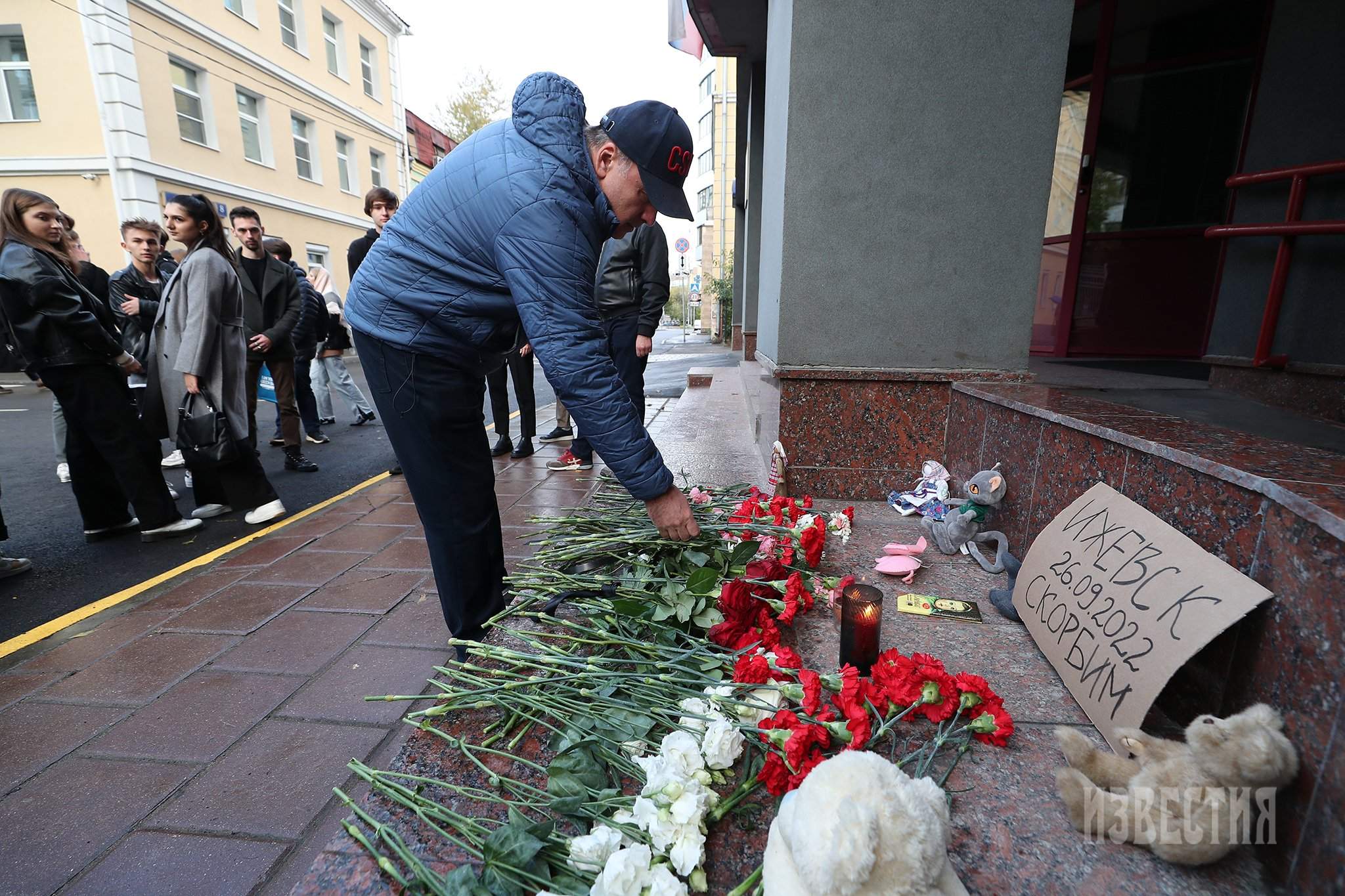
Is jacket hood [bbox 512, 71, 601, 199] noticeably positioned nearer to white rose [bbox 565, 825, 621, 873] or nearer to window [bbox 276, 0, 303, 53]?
white rose [bbox 565, 825, 621, 873]

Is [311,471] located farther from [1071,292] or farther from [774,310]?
[1071,292]

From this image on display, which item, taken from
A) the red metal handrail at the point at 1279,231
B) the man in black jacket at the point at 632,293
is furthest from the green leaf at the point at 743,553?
the red metal handrail at the point at 1279,231

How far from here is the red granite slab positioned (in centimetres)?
150

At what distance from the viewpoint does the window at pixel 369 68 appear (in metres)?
21.2

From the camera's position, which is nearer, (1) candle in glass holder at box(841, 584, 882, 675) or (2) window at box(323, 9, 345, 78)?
(1) candle in glass holder at box(841, 584, 882, 675)

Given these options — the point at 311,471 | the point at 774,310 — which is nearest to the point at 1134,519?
the point at 774,310

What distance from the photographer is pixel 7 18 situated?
500 inches

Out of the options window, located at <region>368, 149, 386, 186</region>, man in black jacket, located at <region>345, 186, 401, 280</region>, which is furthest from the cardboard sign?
window, located at <region>368, 149, 386, 186</region>

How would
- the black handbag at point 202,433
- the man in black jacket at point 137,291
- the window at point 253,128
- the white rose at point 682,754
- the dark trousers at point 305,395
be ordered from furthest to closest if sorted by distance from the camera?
the window at point 253,128
the dark trousers at point 305,395
the man in black jacket at point 137,291
the black handbag at point 202,433
the white rose at point 682,754

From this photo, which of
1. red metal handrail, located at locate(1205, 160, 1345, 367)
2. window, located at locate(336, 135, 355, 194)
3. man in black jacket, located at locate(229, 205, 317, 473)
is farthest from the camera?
window, located at locate(336, 135, 355, 194)

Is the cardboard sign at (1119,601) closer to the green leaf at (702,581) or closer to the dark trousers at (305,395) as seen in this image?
the green leaf at (702,581)

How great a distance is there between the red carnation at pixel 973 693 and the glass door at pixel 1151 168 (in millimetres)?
4584

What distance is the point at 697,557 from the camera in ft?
6.44

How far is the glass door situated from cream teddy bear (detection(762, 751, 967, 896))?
5218mm
